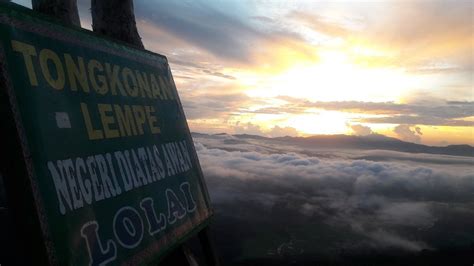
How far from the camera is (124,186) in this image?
3.31 meters

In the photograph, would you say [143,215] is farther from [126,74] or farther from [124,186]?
[126,74]

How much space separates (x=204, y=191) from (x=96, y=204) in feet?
6.70

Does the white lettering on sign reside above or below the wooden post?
below

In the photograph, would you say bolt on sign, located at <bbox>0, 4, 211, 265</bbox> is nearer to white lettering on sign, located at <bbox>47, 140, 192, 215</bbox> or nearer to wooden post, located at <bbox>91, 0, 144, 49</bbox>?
white lettering on sign, located at <bbox>47, 140, 192, 215</bbox>

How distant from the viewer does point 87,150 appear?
3.02 metres

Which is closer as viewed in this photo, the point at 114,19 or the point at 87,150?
the point at 87,150

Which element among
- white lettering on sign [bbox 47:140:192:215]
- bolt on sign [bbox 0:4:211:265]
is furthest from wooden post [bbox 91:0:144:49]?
white lettering on sign [bbox 47:140:192:215]

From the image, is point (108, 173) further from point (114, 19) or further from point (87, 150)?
point (114, 19)

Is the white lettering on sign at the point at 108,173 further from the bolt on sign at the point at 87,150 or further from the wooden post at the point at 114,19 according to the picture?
the wooden post at the point at 114,19

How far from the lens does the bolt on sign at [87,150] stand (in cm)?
248

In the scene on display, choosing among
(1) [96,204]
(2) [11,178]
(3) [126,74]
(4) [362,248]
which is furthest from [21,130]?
(4) [362,248]

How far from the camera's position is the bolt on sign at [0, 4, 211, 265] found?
2.48m

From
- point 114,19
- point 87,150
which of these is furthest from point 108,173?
point 114,19

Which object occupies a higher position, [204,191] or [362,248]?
[204,191]
